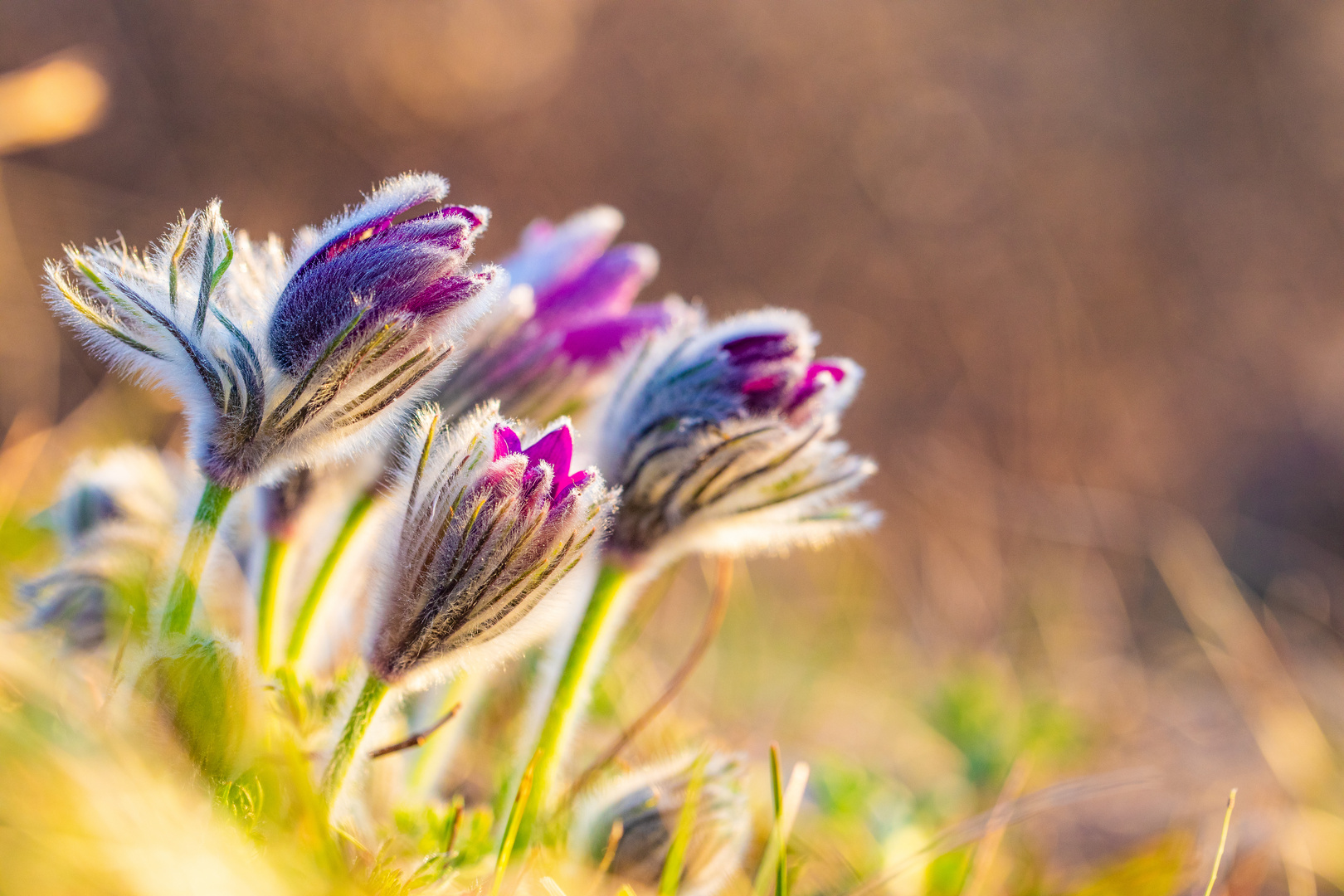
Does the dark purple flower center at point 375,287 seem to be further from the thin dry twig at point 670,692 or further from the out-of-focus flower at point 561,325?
the thin dry twig at point 670,692

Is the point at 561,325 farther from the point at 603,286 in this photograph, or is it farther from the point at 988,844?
the point at 988,844

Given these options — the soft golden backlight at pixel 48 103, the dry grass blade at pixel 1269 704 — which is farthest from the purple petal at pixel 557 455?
the dry grass blade at pixel 1269 704

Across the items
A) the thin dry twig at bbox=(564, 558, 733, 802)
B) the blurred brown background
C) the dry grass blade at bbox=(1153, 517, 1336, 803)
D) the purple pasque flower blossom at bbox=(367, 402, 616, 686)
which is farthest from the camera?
the blurred brown background

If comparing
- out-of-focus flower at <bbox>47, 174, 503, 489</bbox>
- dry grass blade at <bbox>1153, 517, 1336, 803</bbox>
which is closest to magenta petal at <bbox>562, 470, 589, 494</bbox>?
out-of-focus flower at <bbox>47, 174, 503, 489</bbox>

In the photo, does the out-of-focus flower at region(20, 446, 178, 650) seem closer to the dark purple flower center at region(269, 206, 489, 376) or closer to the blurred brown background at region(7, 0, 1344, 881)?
the dark purple flower center at region(269, 206, 489, 376)

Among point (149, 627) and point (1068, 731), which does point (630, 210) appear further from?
point (149, 627)
